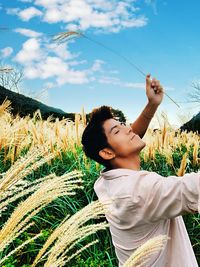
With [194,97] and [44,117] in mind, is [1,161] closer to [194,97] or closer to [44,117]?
[44,117]

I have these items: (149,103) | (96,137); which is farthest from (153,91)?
(96,137)

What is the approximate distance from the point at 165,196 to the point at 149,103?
129 cm

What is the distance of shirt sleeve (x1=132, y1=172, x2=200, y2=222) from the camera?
70.1 inches

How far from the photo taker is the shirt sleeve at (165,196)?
1781 millimetres

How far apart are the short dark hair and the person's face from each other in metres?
0.03

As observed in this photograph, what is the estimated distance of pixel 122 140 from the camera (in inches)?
98.9

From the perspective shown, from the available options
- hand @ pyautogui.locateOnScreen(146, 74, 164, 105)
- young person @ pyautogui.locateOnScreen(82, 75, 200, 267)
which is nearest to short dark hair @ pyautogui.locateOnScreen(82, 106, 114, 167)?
young person @ pyautogui.locateOnScreen(82, 75, 200, 267)

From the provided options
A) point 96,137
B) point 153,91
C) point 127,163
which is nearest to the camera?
point 127,163

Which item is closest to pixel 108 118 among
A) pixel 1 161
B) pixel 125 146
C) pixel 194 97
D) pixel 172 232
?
pixel 125 146

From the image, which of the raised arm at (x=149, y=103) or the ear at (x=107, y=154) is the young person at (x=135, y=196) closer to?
the ear at (x=107, y=154)

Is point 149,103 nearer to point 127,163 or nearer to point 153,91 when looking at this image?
point 153,91

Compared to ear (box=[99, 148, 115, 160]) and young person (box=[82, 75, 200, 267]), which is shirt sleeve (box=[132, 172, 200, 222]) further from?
ear (box=[99, 148, 115, 160])

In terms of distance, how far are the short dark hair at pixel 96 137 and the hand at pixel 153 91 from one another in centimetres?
36

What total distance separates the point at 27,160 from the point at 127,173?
3.73ft
